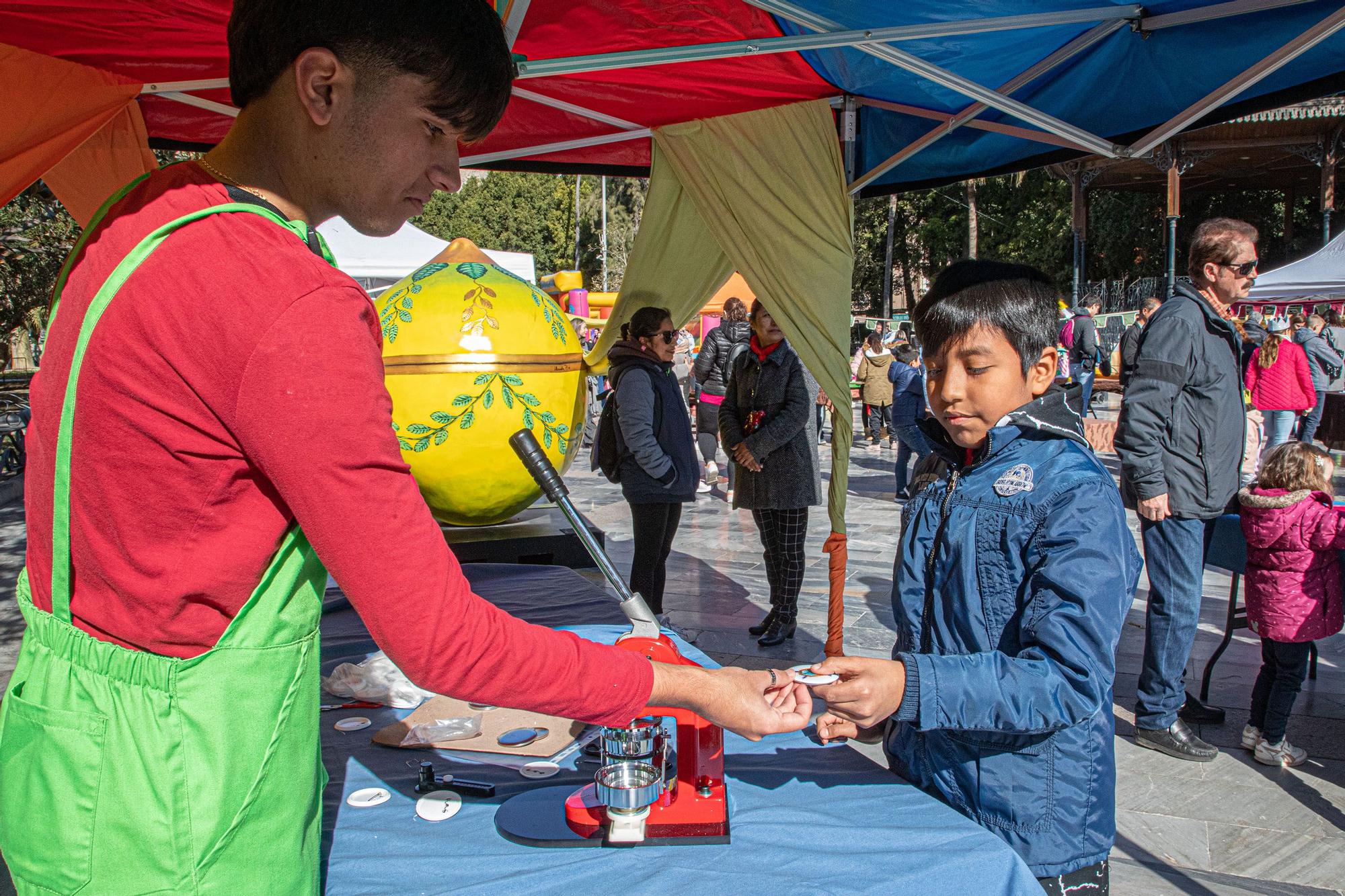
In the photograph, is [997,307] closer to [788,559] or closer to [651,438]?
[651,438]

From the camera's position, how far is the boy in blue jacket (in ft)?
4.63

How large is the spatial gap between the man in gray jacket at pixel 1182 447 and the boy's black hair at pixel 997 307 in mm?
2298

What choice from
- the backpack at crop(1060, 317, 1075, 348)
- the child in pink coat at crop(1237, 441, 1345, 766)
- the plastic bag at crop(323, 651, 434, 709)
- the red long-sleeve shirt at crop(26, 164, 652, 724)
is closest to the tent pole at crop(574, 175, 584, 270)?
the backpack at crop(1060, 317, 1075, 348)

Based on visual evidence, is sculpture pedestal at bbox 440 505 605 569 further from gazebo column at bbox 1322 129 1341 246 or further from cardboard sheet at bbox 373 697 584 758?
gazebo column at bbox 1322 129 1341 246

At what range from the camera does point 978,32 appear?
122 inches

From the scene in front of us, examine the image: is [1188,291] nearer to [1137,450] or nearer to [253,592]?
[1137,450]

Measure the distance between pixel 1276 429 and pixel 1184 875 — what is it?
325 inches

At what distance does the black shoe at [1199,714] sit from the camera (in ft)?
13.3

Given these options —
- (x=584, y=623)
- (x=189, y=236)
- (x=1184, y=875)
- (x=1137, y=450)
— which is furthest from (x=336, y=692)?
(x=1137, y=450)

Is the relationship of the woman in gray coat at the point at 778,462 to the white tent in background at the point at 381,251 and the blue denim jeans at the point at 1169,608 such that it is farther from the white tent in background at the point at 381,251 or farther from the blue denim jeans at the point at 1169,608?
the white tent in background at the point at 381,251

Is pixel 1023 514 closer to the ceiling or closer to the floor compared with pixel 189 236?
closer to the floor

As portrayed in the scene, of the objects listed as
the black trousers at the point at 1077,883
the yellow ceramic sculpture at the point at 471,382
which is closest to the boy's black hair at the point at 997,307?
the black trousers at the point at 1077,883

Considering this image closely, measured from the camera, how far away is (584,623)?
8.71 feet

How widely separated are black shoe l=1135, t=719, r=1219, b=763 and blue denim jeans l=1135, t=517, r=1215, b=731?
28 millimetres
